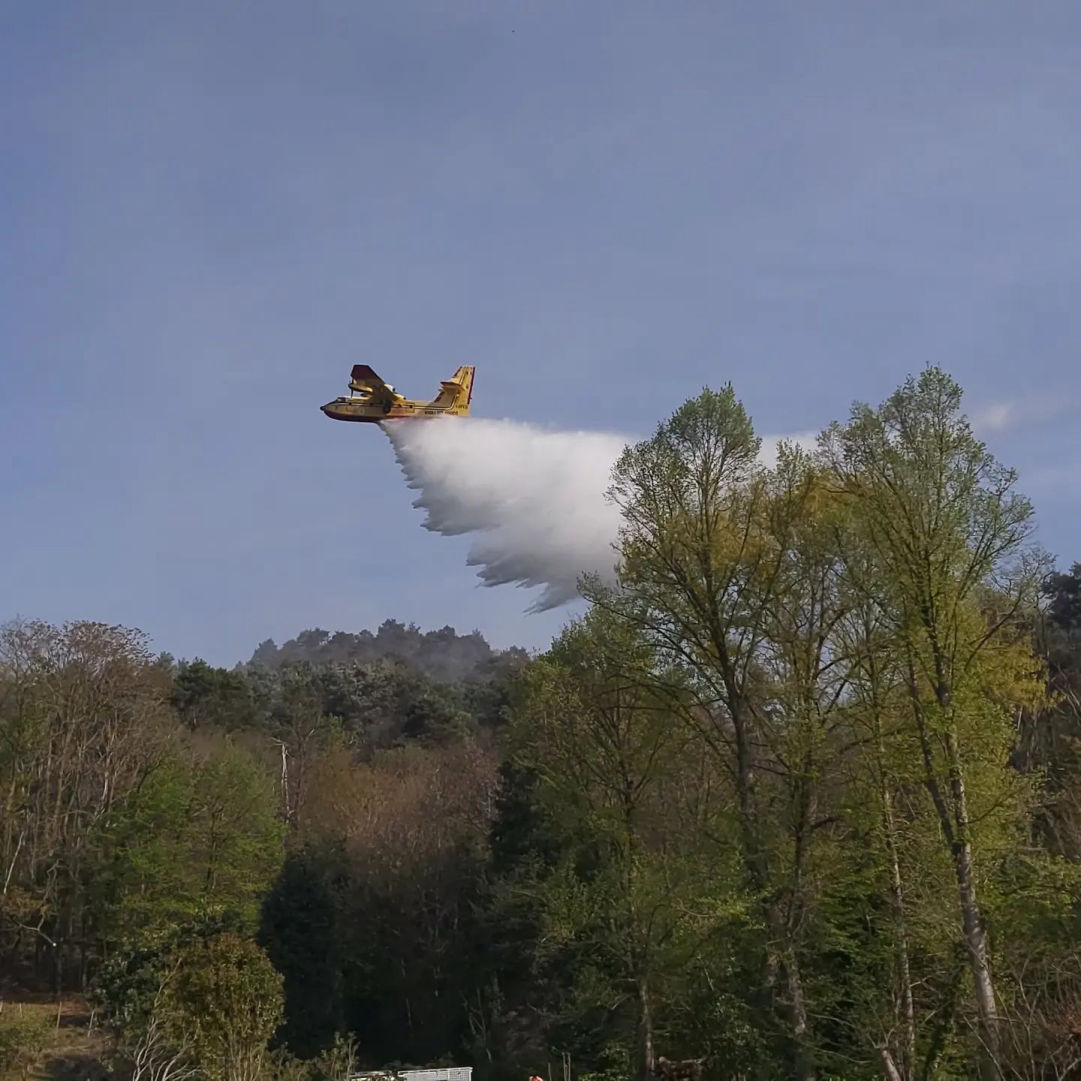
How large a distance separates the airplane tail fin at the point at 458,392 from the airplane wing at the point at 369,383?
299cm

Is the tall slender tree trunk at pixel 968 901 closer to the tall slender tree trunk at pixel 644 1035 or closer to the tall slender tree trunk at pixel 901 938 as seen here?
the tall slender tree trunk at pixel 901 938

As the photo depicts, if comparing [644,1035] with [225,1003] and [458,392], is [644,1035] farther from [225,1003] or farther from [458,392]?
[458,392]

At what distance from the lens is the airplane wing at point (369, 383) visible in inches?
1742

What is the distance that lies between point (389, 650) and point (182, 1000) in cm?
17478

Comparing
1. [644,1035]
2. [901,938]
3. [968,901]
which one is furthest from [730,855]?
[644,1035]

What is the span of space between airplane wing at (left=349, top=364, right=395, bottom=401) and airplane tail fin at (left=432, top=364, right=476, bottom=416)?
299 centimetres

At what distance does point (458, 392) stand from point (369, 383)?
17.2 feet

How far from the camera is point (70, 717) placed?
36.8 m

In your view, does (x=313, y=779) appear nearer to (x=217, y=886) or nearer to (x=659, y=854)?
(x=217, y=886)

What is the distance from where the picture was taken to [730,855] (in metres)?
18.8

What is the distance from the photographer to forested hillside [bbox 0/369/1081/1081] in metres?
15.9

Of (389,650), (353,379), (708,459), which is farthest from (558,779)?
(389,650)

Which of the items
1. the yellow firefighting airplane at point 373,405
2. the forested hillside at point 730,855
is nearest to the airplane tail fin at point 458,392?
the yellow firefighting airplane at point 373,405

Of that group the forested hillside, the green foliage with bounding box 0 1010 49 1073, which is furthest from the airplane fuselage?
the green foliage with bounding box 0 1010 49 1073
